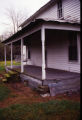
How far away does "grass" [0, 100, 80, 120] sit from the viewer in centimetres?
366

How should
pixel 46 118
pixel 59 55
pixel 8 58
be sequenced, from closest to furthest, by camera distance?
pixel 46 118
pixel 59 55
pixel 8 58

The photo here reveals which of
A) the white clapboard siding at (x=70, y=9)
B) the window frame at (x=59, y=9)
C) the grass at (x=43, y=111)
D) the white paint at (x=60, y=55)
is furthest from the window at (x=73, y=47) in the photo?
the grass at (x=43, y=111)

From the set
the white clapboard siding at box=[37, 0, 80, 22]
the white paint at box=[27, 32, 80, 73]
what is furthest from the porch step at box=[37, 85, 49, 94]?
the white clapboard siding at box=[37, 0, 80, 22]

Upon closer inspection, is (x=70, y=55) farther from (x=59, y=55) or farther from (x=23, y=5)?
(x=23, y=5)

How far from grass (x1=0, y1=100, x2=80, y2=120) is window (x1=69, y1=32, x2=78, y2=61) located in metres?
4.25

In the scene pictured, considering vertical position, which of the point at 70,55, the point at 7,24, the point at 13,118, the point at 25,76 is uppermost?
the point at 7,24

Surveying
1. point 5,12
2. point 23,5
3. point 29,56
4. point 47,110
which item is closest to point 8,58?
point 29,56

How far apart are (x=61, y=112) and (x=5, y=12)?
136ft

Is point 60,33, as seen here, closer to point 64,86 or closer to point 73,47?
point 73,47

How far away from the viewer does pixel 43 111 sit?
13.1 feet

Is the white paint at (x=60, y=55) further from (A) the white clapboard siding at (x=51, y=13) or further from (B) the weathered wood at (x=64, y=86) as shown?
(A) the white clapboard siding at (x=51, y=13)

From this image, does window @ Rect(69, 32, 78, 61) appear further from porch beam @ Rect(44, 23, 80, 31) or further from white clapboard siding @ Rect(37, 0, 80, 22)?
porch beam @ Rect(44, 23, 80, 31)

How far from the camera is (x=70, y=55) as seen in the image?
8602mm

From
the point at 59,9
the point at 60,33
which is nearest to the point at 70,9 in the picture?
the point at 59,9
